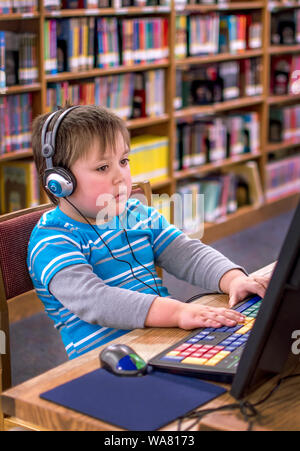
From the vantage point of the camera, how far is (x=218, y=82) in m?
4.79

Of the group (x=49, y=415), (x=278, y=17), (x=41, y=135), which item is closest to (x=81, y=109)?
(x=41, y=135)

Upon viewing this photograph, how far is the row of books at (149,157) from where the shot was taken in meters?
4.21

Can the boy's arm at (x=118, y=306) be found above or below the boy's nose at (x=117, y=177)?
below

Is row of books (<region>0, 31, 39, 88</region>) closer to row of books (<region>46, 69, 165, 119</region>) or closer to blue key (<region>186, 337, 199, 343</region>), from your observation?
row of books (<region>46, 69, 165, 119</region>)

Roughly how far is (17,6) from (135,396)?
2.72 meters

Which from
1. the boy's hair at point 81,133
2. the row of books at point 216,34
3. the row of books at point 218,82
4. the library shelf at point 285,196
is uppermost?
the boy's hair at point 81,133

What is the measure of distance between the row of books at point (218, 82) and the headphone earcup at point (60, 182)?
309cm

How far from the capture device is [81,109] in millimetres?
1523

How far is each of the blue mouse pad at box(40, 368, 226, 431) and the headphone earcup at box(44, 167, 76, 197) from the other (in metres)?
0.47

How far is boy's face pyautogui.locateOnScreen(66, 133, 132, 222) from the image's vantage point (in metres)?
1.48

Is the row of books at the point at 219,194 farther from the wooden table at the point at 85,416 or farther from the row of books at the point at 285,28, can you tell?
the wooden table at the point at 85,416

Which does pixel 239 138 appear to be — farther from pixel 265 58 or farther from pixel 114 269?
pixel 114 269

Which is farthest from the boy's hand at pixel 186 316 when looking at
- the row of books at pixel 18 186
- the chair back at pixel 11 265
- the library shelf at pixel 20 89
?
the row of books at pixel 18 186

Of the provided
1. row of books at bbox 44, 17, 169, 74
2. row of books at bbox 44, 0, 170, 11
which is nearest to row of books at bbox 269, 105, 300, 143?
row of books at bbox 44, 17, 169, 74
